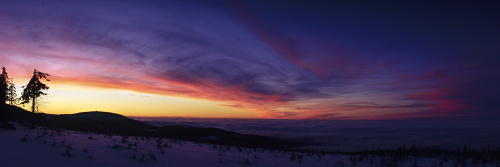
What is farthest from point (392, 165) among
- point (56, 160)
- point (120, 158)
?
point (56, 160)

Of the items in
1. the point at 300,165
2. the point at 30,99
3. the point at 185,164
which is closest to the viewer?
the point at 185,164

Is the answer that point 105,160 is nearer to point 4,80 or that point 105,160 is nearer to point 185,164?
point 185,164

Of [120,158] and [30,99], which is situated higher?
[30,99]

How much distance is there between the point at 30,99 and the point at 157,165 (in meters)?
19.1

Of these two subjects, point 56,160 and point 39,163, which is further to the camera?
point 56,160

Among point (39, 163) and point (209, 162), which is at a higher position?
point (39, 163)

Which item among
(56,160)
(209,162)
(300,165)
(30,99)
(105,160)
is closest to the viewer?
(56,160)

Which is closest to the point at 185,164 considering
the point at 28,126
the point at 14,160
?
the point at 14,160

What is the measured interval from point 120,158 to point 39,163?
2713 mm

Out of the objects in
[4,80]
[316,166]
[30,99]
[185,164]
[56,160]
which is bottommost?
[316,166]

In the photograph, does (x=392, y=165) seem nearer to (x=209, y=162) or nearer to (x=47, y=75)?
(x=209, y=162)

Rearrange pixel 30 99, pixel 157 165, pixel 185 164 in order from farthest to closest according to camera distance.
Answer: pixel 30 99 < pixel 185 164 < pixel 157 165

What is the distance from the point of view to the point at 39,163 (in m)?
5.73

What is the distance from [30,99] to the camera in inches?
774
